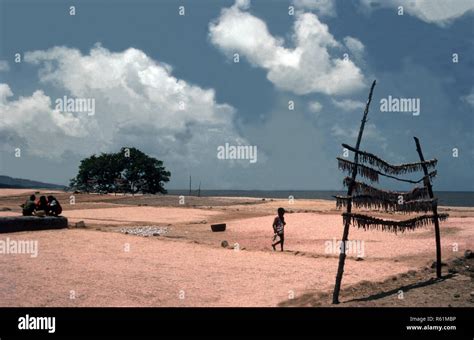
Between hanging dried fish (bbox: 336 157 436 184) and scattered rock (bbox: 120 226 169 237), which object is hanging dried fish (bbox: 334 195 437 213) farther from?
scattered rock (bbox: 120 226 169 237)

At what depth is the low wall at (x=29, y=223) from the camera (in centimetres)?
2045

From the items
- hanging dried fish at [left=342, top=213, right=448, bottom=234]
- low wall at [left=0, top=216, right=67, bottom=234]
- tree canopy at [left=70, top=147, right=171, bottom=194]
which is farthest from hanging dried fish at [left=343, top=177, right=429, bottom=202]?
tree canopy at [left=70, top=147, right=171, bottom=194]

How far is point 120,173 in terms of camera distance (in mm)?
88312

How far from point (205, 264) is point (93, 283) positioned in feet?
14.3

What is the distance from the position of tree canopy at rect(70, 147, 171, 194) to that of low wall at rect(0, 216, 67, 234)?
65.1m

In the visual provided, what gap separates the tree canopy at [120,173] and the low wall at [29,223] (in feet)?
214

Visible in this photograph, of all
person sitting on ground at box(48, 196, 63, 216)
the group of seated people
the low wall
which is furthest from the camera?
person sitting on ground at box(48, 196, 63, 216)

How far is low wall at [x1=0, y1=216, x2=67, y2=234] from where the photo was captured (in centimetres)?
2045
